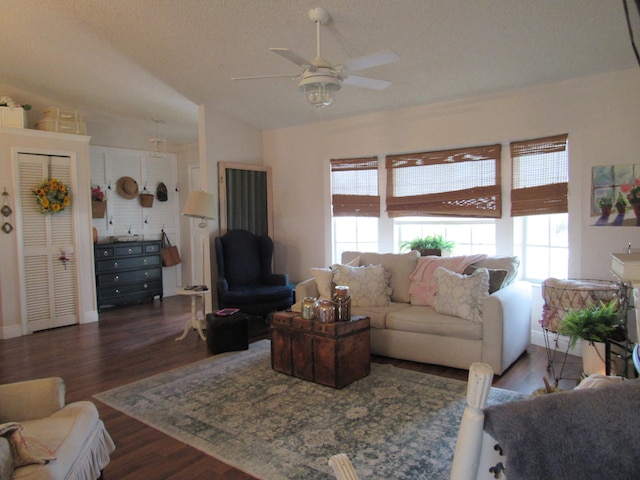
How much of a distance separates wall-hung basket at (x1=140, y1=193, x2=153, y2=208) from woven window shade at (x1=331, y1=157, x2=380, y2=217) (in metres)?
3.19

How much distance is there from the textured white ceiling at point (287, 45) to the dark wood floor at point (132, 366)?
260cm

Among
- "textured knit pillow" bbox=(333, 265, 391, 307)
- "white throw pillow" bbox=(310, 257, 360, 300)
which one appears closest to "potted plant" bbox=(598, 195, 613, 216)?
"textured knit pillow" bbox=(333, 265, 391, 307)

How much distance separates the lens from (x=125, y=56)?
4.51 m

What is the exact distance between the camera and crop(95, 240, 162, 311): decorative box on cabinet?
6.30 meters

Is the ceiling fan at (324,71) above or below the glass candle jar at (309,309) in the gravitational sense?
above

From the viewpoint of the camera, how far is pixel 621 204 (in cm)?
373

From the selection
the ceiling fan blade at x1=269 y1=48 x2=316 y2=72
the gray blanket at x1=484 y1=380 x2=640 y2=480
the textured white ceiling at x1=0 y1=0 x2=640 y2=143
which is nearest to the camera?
the gray blanket at x1=484 y1=380 x2=640 y2=480

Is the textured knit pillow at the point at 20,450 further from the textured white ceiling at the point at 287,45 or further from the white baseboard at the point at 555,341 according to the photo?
the white baseboard at the point at 555,341

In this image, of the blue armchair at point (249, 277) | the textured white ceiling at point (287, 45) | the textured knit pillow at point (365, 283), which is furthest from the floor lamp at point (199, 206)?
the textured knit pillow at point (365, 283)

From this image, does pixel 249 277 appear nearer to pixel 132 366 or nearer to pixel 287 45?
pixel 132 366

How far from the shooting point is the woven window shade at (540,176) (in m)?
4.09

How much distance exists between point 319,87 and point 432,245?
2529 mm

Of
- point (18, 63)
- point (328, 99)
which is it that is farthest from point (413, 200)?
point (18, 63)

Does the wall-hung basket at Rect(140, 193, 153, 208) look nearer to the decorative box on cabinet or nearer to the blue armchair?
the decorative box on cabinet
